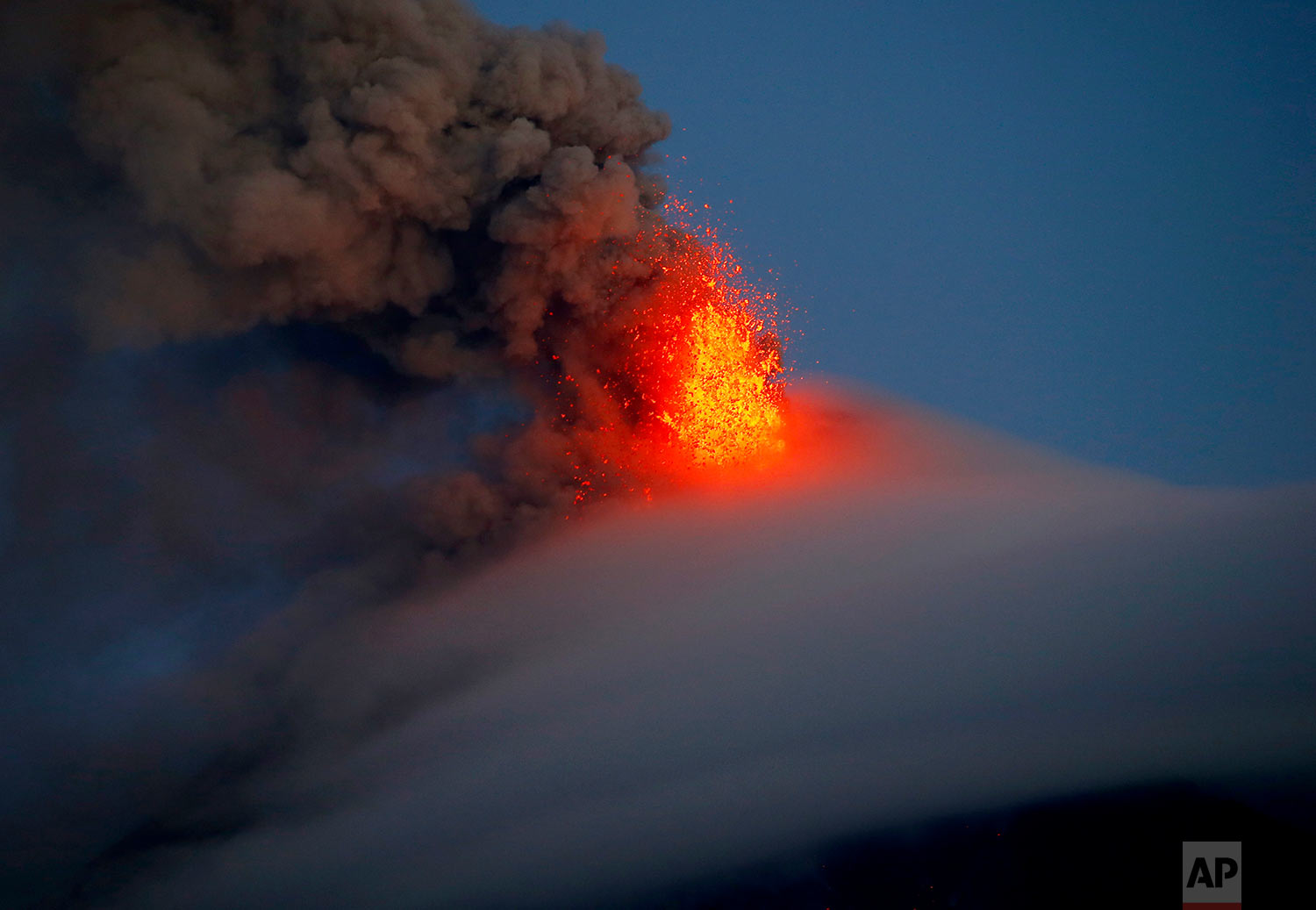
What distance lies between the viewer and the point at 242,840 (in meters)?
16.6

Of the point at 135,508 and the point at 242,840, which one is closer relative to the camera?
the point at 242,840

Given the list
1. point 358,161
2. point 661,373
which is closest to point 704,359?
point 661,373

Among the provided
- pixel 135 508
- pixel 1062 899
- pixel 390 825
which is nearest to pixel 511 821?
pixel 390 825

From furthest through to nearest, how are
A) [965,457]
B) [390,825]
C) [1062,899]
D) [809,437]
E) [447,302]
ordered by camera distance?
[965,457]
[809,437]
[447,302]
[1062,899]
[390,825]

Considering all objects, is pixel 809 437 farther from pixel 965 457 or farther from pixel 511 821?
pixel 511 821

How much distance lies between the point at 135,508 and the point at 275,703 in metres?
5.36

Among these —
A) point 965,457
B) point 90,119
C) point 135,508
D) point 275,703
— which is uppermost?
point 965,457

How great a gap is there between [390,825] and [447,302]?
357 inches

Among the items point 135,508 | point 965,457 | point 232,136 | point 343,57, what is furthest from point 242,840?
point 965,457

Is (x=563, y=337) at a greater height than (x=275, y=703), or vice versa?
(x=563, y=337)

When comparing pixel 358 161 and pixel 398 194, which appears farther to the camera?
pixel 398 194

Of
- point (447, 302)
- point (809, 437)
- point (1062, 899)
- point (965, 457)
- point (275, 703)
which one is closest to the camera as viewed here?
point (1062, 899)

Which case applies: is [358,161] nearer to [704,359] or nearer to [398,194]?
[398,194]

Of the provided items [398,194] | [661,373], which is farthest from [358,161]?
[661,373]
